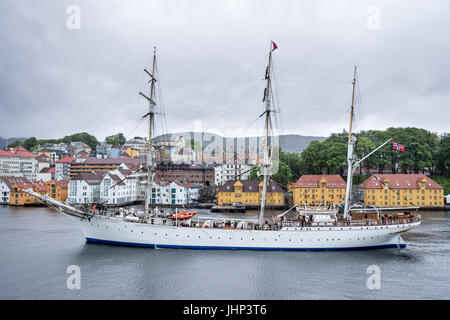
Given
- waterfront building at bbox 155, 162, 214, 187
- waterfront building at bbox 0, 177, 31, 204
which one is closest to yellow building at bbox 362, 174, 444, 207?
waterfront building at bbox 155, 162, 214, 187

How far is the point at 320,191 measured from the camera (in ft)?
170

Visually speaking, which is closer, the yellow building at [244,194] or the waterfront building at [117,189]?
the yellow building at [244,194]

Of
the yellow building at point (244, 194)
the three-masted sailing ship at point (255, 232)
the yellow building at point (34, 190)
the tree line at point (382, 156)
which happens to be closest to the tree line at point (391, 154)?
the tree line at point (382, 156)

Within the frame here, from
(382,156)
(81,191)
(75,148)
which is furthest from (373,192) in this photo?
(75,148)

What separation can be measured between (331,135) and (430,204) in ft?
86.2

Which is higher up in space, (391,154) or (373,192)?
(391,154)

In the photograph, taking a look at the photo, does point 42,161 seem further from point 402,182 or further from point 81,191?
point 402,182

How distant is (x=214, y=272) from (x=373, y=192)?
134 ft

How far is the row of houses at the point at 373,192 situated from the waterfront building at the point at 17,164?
6421 cm

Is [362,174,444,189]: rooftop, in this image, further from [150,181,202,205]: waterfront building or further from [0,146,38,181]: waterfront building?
[0,146,38,181]: waterfront building

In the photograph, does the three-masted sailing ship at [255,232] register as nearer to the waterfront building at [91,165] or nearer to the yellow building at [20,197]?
the yellow building at [20,197]

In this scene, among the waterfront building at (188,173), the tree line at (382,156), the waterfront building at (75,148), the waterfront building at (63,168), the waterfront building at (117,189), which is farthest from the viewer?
the waterfront building at (75,148)

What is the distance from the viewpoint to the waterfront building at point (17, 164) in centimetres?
8356
